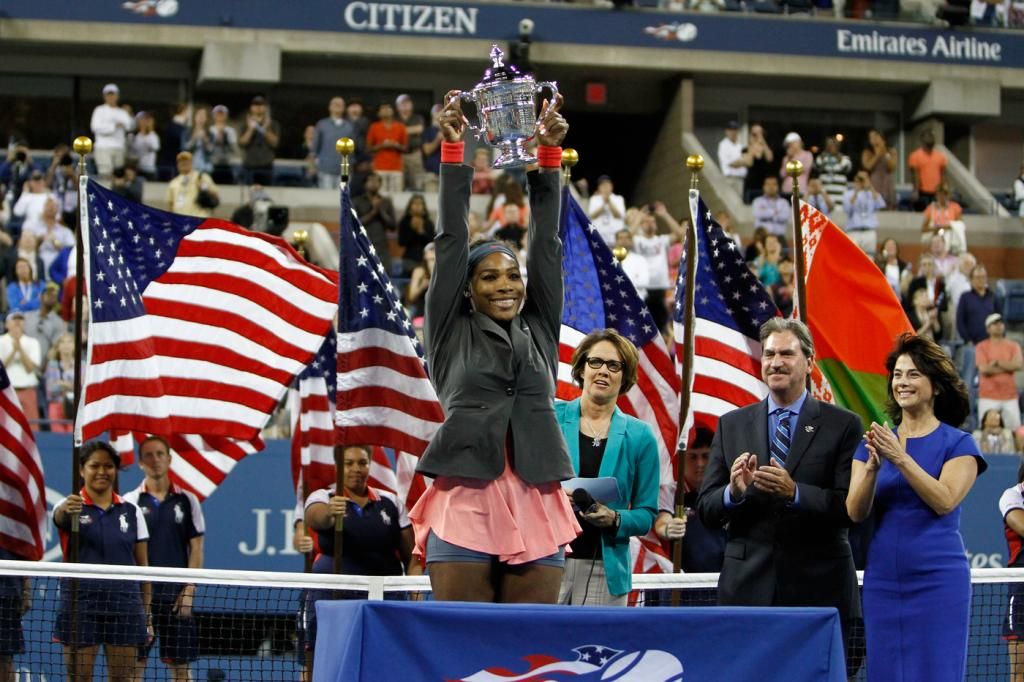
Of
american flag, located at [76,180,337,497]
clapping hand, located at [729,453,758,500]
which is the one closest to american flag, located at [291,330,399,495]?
american flag, located at [76,180,337,497]

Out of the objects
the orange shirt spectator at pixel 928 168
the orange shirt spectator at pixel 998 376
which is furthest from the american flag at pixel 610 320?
the orange shirt spectator at pixel 928 168

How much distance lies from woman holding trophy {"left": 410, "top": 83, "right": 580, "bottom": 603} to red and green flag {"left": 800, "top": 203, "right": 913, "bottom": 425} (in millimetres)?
4492

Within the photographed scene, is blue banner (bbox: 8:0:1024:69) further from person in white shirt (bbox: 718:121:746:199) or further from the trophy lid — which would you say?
the trophy lid

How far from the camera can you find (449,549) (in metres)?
5.24

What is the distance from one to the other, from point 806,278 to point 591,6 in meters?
17.9

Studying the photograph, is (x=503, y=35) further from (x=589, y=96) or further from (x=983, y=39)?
(x=983, y=39)

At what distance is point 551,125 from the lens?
17.8ft

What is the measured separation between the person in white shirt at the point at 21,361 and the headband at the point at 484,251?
934 cm

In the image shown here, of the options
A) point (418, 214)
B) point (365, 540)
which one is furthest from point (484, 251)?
point (418, 214)

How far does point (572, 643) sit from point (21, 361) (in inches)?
409

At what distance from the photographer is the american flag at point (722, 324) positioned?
9430 mm

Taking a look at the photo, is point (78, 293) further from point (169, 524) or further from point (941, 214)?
point (941, 214)

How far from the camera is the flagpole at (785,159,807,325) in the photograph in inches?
376

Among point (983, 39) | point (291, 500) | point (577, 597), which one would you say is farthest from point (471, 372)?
point (983, 39)
